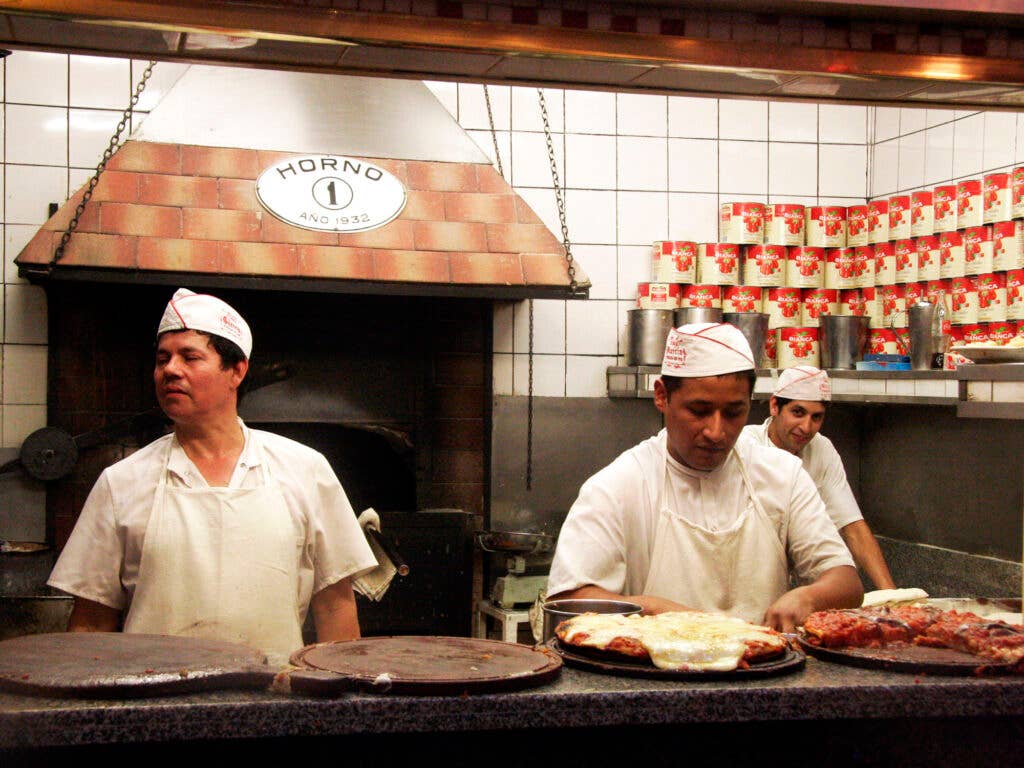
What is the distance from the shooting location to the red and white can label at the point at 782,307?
5.60 metres

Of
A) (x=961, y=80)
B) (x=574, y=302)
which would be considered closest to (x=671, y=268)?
(x=574, y=302)

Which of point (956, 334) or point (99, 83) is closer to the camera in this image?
point (956, 334)

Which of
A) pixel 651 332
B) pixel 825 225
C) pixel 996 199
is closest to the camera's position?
pixel 996 199

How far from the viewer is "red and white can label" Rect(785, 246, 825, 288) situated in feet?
18.5

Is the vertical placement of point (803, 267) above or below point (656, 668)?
above

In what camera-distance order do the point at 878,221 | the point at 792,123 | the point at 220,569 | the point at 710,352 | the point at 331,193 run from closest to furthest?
1. the point at 220,569
2. the point at 710,352
3. the point at 331,193
4. the point at 878,221
5. the point at 792,123

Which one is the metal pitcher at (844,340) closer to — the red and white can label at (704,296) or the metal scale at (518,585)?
the red and white can label at (704,296)

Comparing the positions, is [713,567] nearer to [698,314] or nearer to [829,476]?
[829,476]

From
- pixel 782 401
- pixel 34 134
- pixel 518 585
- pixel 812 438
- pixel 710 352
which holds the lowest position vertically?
pixel 518 585

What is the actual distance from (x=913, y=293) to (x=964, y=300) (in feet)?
1.50

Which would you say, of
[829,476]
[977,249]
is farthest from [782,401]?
[977,249]

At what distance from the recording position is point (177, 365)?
263cm

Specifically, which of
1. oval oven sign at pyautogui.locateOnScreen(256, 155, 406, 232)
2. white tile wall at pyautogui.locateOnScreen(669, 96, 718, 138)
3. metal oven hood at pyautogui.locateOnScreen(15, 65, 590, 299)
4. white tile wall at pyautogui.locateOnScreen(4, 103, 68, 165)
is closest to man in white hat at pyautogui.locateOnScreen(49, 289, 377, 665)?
metal oven hood at pyautogui.locateOnScreen(15, 65, 590, 299)

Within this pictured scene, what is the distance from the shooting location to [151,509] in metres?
2.51
